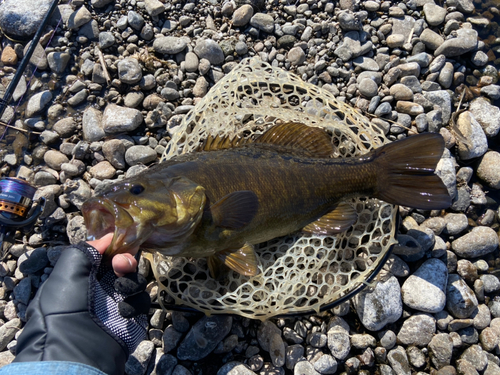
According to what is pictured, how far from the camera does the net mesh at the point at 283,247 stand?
3.82m

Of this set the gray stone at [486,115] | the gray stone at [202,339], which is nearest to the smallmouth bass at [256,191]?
the gray stone at [202,339]

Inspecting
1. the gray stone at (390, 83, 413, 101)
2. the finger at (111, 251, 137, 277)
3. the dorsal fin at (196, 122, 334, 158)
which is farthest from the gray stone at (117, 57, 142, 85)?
the gray stone at (390, 83, 413, 101)

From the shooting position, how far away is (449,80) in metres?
5.22

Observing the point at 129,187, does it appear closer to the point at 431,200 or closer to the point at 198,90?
the point at 198,90

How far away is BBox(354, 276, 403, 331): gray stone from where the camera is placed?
408 cm

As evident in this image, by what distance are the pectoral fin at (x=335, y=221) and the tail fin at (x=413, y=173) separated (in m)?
0.40

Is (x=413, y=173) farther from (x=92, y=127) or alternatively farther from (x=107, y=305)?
(x=92, y=127)

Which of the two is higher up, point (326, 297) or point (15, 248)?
point (15, 248)

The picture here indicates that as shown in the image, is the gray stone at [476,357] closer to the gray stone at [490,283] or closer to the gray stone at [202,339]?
the gray stone at [490,283]

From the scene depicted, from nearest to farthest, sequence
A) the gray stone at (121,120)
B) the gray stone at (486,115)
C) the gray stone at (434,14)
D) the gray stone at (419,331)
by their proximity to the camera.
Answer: the gray stone at (419,331) → the gray stone at (121,120) → the gray stone at (486,115) → the gray stone at (434,14)

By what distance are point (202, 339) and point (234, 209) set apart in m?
1.60

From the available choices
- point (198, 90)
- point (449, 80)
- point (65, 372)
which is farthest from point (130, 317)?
point (449, 80)

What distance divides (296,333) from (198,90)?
11.5 feet

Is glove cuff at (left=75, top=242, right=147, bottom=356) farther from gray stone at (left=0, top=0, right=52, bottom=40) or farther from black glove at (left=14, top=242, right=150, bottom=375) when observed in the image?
gray stone at (left=0, top=0, right=52, bottom=40)
